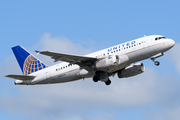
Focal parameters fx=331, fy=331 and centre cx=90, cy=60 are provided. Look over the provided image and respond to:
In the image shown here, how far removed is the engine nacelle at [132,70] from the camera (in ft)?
155

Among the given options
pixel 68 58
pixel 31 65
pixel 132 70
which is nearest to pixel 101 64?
pixel 68 58

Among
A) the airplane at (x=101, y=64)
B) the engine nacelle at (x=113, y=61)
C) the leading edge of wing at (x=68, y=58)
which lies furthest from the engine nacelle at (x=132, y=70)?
the leading edge of wing at (x=68, y=58)

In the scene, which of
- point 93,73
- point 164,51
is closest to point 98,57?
point 93,73

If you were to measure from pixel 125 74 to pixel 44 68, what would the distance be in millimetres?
11645

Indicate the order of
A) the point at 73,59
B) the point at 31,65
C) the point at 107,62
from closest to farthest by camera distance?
the point at 107,62 < the point at 73,59 < the point at 31,65

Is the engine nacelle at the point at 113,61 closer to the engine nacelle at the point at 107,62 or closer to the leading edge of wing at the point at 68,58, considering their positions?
the engine nacelle at the point at 107,62

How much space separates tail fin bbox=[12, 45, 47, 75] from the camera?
48250 mm

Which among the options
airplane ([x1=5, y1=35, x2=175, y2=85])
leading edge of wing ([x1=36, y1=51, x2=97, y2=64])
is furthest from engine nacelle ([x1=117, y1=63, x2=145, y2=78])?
leading edge of wing ([x1=36, y1=51, x2=97, y2=64])

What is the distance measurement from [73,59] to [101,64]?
3.65 meters

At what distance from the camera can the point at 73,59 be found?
42250mm

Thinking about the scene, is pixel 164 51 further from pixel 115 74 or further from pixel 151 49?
pixel 115 74

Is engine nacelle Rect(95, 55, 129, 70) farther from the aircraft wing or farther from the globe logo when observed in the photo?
the globe logo

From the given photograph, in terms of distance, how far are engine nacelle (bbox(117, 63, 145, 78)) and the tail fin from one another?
1134 centimetres

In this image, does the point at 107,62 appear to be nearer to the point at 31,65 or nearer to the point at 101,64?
the point at 101,64
